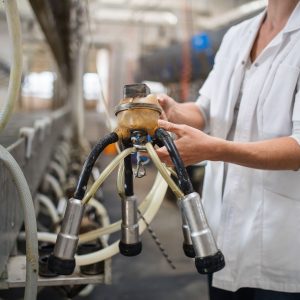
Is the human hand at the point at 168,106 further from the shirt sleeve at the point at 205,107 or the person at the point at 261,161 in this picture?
the shirt sleeve at the point at 205,107

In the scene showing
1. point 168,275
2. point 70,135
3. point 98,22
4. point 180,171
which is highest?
point 98,22

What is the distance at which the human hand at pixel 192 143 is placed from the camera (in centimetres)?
66

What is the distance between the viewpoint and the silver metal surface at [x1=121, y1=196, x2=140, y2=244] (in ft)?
→ 2.01

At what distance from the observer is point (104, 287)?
1.94 metres

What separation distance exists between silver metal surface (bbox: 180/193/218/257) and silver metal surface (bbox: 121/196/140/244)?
0.47 feet

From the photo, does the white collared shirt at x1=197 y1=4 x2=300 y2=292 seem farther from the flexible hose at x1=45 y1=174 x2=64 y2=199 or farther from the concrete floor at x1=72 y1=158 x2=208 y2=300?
the flexible hose at x1=45 y1=174 x2=64 y2=199

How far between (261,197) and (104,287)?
1290 millimetres

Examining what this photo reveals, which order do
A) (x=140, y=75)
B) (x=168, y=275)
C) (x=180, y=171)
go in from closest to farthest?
(x=180, y=171), (x=168, y=275), (x=140, y=75)

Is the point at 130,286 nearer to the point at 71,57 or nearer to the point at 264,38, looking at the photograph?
the point at 264,38

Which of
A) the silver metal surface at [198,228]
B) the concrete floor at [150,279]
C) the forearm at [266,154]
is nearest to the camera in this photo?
the silver metal surface at [198,228]

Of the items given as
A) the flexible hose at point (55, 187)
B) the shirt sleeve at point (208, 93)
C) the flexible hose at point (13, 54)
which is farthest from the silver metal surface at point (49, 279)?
the flexible hose at point (55, 187)

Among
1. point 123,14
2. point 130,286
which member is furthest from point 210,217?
point 123,14

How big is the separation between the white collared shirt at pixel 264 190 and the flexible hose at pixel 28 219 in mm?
507

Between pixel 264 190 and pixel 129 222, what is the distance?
431mm
